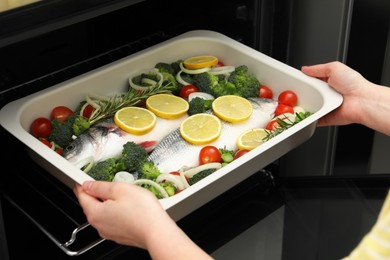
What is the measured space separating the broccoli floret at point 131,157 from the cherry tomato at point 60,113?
0.58 ft

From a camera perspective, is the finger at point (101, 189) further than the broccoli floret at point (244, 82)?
No

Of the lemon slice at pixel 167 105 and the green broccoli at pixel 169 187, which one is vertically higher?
the lemon slice at pixel 167 105

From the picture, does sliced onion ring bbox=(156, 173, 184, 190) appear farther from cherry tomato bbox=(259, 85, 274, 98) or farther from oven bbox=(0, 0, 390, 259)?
cherry tomato bbox=(259, 85, 274, 98)

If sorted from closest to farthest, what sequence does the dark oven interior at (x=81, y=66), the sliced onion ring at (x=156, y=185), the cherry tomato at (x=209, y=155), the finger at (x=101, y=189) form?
1. the finger at (x=101, y=189)
2. the sliced onion ring at (x=156, y=185)
3. the cherry tomato at (x=209, y=155)
4. the dark oven interior at (x=81, y=66)

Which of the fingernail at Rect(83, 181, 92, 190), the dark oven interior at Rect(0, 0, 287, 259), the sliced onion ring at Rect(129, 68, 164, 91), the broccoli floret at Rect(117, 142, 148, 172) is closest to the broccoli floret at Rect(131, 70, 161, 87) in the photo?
the sliced onion ring at Rect(129, 68, 164, 91)

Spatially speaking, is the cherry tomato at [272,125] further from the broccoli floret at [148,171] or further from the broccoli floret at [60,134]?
the broccoli floret at [60,134]

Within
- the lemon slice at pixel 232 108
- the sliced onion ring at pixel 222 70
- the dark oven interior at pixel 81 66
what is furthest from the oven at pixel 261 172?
the lemon slice at pixel 232 108

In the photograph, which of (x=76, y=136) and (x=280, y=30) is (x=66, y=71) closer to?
(x=76, y=136)

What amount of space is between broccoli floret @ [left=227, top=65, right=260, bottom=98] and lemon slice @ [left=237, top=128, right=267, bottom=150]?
0.45 feet

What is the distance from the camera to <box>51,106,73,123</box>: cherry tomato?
1583 millimetres

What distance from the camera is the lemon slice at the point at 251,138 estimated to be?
1.54 m

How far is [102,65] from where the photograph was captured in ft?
5.82

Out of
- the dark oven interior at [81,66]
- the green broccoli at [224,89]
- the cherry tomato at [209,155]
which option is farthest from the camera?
the green broccoli at [224,89]

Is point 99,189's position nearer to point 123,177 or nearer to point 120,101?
point 123,177
